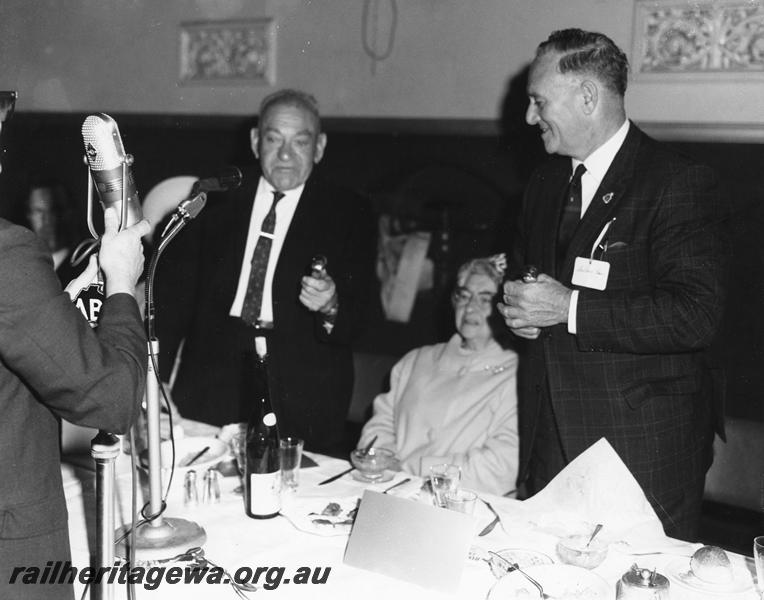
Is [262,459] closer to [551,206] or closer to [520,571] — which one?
[520,571]

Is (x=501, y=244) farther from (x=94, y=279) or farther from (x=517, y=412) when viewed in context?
(x=94, y=279)

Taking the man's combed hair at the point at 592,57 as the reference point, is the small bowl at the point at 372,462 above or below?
below

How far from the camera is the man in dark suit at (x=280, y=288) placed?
2.73 m

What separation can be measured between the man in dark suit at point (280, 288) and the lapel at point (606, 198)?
853 mm

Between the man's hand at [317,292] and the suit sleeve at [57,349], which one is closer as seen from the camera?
the suit sleeve at [57,349]

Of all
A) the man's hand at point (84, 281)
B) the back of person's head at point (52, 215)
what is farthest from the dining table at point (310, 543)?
the back of person's head at point (52, 215)

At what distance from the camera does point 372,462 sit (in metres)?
1.93

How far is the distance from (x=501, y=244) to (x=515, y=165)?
381 mm

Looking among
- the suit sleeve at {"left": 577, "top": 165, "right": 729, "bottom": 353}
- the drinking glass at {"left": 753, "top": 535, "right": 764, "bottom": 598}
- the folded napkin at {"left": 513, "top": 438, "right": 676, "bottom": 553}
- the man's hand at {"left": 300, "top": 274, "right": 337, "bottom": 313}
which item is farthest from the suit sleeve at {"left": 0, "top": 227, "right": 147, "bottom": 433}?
the suit sleeve at {"left": 577, "top": 165, "right": 729, "bottom": 353}

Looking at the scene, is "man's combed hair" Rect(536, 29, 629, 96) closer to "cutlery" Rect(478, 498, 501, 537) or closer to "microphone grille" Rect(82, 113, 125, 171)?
"cutlery" Rect(478, 498, 501, 537)

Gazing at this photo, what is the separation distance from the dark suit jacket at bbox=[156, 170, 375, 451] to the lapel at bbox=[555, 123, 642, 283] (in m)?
0.87

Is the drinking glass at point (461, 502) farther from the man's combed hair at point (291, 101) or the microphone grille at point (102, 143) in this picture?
the man's combed hair at point (291, 101)

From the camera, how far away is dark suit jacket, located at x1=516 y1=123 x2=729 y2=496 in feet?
6.61

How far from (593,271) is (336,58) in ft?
7.48
